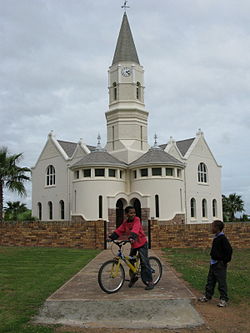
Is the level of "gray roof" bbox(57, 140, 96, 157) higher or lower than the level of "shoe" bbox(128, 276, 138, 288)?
higher

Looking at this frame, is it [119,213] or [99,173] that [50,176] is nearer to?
[99,173]

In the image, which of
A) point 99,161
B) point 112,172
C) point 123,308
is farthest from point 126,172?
point 123,308

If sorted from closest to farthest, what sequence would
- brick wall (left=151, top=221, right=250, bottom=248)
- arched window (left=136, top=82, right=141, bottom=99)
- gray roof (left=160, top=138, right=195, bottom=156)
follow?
brick wall (left=151, top=221, right=250, bottom=248)
arched window (left=136, top=82, right=141, bottom=99)
gray roof (left=160, top=138, right=195, bottom=156)

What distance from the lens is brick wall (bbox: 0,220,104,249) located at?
20312 millimetres

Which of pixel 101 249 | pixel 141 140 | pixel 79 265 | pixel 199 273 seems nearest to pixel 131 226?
pixel 199 273

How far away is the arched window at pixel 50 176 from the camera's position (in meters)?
38.1

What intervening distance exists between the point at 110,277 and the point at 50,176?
3134 cm

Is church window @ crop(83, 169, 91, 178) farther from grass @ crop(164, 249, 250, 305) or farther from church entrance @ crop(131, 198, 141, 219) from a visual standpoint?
grass @ crop(164, 249, 250, 305)

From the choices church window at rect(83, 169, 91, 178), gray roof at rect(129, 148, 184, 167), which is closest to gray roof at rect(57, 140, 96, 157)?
church window at rect(83, 169, 91, 178)

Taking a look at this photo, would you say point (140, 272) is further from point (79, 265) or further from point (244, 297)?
point (79, 265)

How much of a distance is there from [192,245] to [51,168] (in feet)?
72.0

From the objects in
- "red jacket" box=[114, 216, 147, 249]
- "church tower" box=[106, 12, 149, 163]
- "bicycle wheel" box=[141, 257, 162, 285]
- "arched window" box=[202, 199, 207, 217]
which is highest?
"church tower" box=[106, 12, 149, 163]

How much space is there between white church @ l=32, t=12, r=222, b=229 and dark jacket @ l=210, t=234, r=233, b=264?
74.2 ft

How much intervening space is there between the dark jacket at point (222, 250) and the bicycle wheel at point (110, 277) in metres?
2.05
